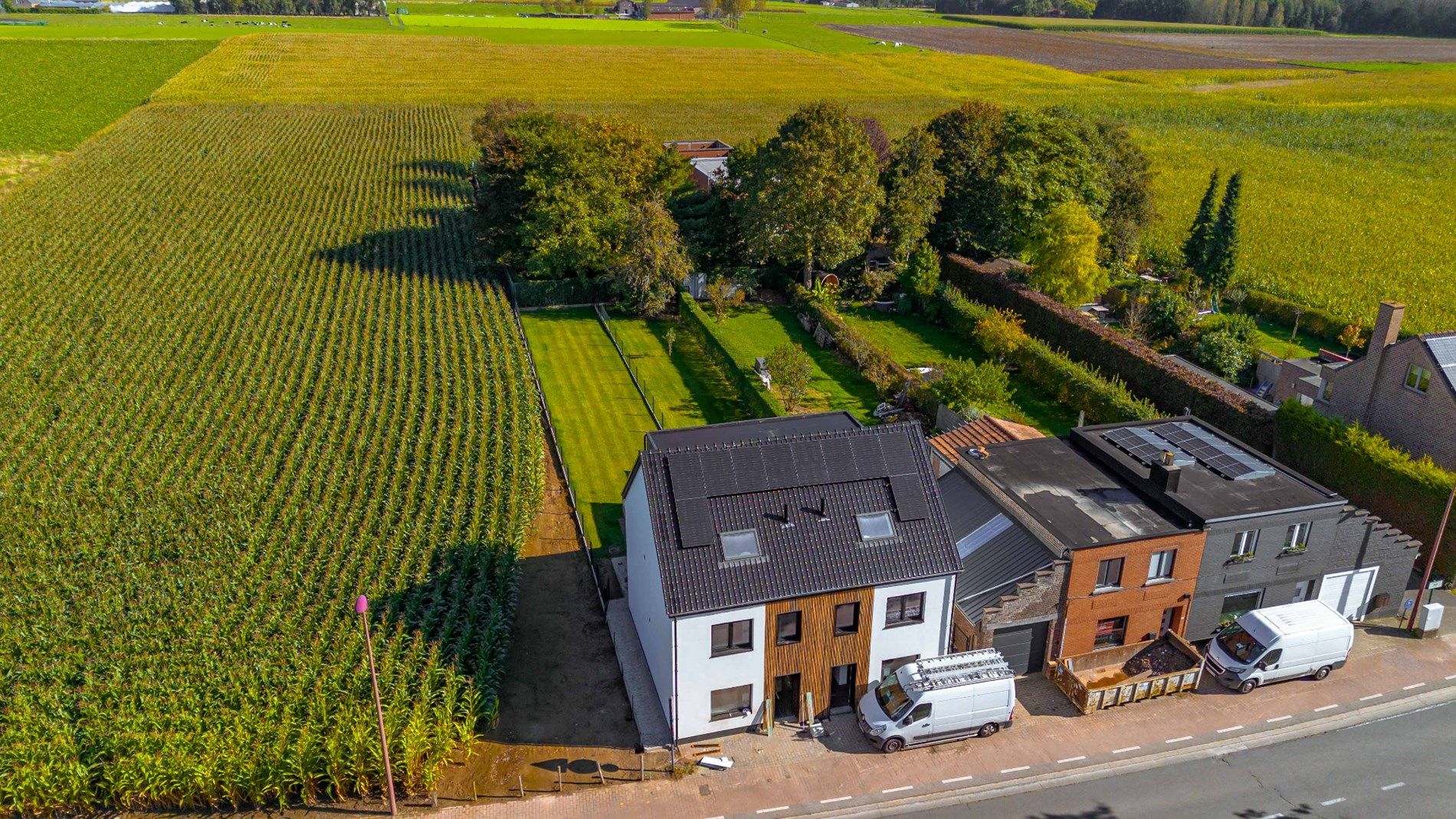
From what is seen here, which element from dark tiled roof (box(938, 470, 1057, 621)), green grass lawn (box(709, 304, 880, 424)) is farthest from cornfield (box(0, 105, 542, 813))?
dark tiled roof (box(938, 470, 1057, 621))

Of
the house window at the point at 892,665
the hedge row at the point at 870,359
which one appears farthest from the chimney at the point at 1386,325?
the house window at the point at 892,665

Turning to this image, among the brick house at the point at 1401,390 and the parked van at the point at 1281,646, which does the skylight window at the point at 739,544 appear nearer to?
the parked van at the point at 1281,646

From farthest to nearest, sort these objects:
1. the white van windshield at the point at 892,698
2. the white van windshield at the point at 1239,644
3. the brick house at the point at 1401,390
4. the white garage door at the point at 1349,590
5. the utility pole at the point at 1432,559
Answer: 1. the brick house at the point at 1401,390
2. the white garage door at the point at 1349,590
3. the utility pole at the point at 1432,559
4. the white van windshield at the point at 1239,644
5. the white van windshield at the point at 892,698

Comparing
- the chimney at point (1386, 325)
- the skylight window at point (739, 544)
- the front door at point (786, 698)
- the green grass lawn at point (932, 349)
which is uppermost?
the chimney at point (1386, 325)

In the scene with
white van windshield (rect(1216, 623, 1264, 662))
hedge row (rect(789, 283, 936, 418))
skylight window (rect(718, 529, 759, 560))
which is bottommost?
white van windshield (rect(1216, 623, 1264, 662))

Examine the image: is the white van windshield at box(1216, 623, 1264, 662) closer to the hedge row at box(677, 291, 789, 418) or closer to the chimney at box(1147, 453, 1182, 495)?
the chimney at box(1147, 453, 1182, 495)

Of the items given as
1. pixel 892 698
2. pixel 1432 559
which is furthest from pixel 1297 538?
pixel 892 698
